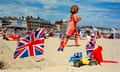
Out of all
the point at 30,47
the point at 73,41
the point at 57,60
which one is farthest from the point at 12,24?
the point at 30,47

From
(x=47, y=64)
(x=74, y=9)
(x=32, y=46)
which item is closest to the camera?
(x=32, y=46)

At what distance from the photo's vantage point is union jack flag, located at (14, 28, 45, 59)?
33.0ft

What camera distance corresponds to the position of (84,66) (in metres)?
10.6

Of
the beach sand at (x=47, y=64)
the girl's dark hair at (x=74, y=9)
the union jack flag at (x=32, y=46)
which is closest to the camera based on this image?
the union jack flag at (x=32, y=46)

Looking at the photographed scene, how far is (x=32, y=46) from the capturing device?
1005cm

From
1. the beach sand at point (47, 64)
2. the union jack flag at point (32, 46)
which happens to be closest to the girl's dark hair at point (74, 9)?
the beach sand at point (47, 64)

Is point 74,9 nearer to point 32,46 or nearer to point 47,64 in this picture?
point 47,64

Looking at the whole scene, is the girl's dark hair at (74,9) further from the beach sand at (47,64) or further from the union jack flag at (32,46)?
the union jack flag at (32,46)

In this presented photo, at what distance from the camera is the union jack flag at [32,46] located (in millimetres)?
10047

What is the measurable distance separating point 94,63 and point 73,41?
5.78m

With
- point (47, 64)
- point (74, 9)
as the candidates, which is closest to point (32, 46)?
point (47, 64)

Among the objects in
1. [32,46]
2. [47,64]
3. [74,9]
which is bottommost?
[47,64]

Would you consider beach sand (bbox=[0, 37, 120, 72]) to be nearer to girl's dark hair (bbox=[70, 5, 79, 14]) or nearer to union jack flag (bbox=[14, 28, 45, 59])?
union jack flag (bbox=[14, 28, 45, 59])

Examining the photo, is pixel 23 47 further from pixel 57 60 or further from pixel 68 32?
pixel 68 32
